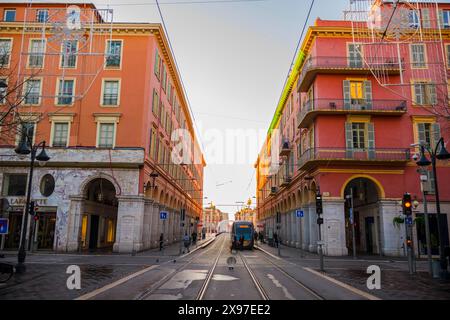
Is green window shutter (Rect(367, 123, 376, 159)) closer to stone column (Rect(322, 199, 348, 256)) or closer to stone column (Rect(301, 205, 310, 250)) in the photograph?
stone column (Rect(322, 199, 348, 256))

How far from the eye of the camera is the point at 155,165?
3372cm

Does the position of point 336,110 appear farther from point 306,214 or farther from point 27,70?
point 27,70

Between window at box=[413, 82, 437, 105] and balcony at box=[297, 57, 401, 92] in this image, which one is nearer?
balcony at box=[297, 57, 401, 92]

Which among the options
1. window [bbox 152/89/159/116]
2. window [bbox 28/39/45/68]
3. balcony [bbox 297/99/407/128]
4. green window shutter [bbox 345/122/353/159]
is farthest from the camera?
window [bbox 152/89/159/116]

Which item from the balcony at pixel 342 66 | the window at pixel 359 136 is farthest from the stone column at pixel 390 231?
the balcony at pixel 342 66

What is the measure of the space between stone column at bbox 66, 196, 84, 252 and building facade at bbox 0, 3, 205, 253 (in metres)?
0.07

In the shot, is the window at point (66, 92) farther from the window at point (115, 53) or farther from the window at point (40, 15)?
the window at point (40, 15)

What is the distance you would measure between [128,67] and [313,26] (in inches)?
648

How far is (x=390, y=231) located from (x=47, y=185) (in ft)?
91.7

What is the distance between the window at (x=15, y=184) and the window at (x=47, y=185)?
152cm

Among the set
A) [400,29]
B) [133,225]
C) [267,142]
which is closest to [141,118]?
[133,225]

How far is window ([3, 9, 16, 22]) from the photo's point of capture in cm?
3447

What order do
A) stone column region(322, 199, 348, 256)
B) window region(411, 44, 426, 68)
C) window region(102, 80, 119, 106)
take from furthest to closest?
window region(411, 44, 426, 68) → window region(102, 80, 119, 106) → stone column region(322, 199, 348, 256)

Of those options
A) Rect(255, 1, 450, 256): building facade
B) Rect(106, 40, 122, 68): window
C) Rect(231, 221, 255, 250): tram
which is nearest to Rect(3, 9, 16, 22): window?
Rect(106, 40, 122, 68): window
